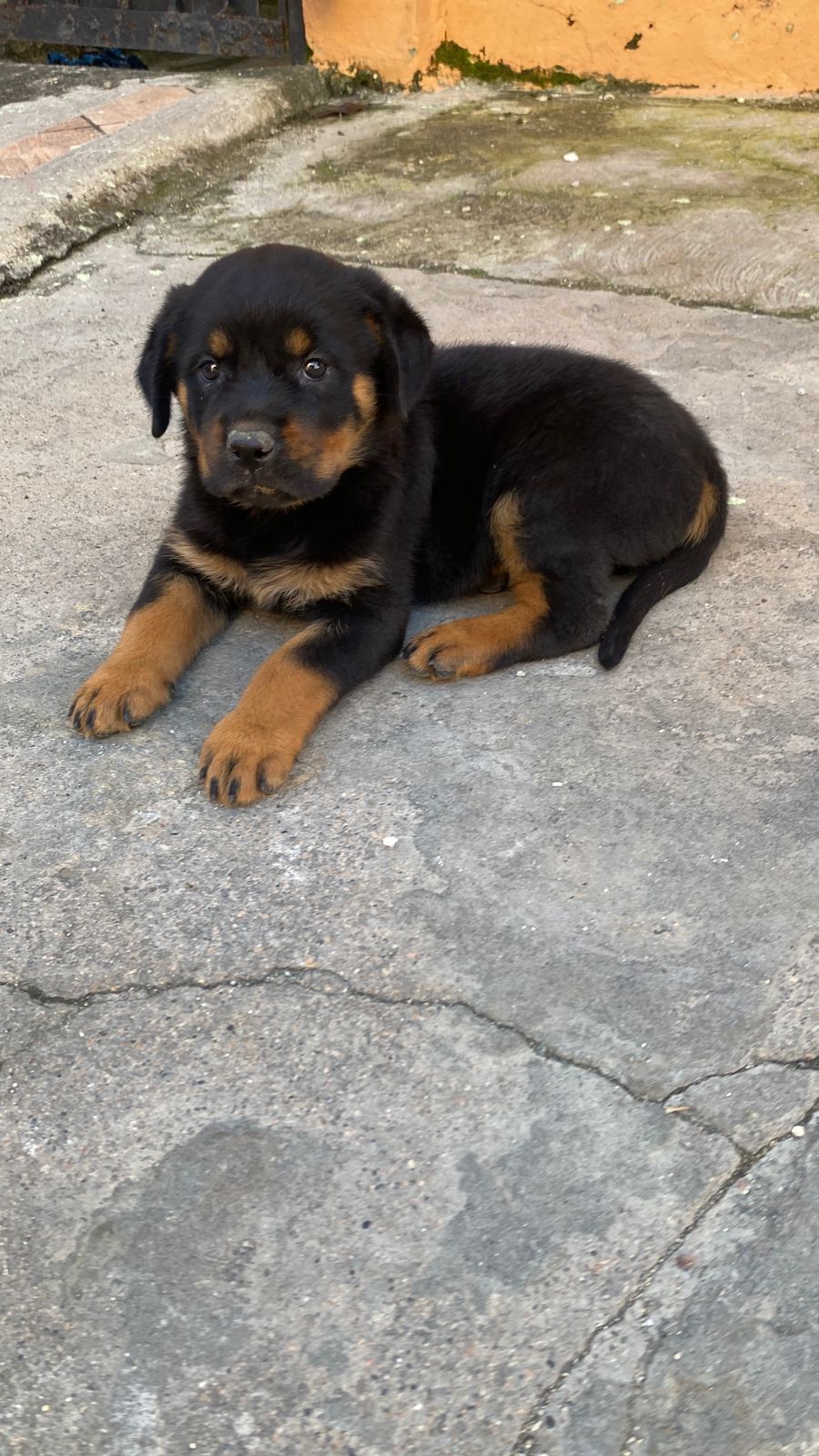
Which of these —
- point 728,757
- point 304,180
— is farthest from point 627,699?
point 304,180

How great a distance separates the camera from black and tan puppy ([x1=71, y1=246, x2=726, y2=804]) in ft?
9.51

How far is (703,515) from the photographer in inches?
138

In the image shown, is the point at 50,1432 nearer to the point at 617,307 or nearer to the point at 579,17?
the point at 617,307

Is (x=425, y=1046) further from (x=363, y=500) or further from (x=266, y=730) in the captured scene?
(x=363, y=500)

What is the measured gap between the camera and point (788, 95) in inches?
276

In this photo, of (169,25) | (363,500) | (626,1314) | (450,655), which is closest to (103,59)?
(169,25)

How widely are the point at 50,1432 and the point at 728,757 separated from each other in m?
1.78

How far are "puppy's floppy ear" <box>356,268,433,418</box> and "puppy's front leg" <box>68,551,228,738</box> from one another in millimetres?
656

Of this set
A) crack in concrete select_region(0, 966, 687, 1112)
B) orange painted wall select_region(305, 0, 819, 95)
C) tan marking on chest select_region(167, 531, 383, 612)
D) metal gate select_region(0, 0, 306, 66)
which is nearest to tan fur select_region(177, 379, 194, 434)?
tan marking on chest select_region(167, 531, 383, 612)

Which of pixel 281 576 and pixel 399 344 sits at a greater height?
pixel 399 344

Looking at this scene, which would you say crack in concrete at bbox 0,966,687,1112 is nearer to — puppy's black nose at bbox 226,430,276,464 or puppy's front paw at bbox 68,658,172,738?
puppy's front paw at bbox 68,658,172,738

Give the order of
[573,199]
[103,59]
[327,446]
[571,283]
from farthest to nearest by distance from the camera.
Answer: [103,59], [573,199], [571,283], [327,446]

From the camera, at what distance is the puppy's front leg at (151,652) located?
292 cm

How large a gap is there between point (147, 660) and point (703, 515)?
146 cm
